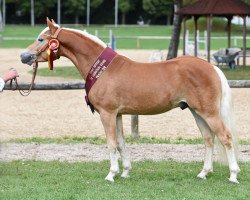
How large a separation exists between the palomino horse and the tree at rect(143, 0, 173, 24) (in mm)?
73672

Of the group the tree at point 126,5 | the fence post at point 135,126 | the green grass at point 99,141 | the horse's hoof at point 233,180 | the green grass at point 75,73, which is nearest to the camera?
the horse's hoof at point 233,180

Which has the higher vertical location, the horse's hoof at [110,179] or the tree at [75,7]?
the tree at [75,7]

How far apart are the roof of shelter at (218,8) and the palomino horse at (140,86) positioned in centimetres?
1773

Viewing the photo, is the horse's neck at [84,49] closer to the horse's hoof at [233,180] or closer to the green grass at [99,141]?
the horse's hoof at [233,180]

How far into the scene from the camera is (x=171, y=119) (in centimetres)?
1341

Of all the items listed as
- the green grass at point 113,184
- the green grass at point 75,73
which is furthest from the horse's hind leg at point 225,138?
the green grass at point 75,73

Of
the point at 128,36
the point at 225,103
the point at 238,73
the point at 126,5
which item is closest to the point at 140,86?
the point at 225,103

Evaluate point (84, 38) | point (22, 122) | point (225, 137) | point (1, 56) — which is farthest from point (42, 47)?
point (1, 56)

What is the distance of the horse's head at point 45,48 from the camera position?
734cm

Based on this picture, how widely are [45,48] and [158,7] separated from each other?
251ft

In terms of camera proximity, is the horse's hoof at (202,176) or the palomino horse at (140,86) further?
the horse's hoof at (202,176)

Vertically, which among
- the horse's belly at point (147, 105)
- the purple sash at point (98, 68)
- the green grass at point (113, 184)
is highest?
the purple sash at point (98, 68)

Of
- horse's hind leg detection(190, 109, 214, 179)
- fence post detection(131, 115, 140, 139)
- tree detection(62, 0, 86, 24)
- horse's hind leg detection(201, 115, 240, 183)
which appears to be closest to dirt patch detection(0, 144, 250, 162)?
fence post detection(131, 115, 140, 139)

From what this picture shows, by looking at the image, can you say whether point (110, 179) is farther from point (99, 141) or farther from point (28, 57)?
point (99, 141)
